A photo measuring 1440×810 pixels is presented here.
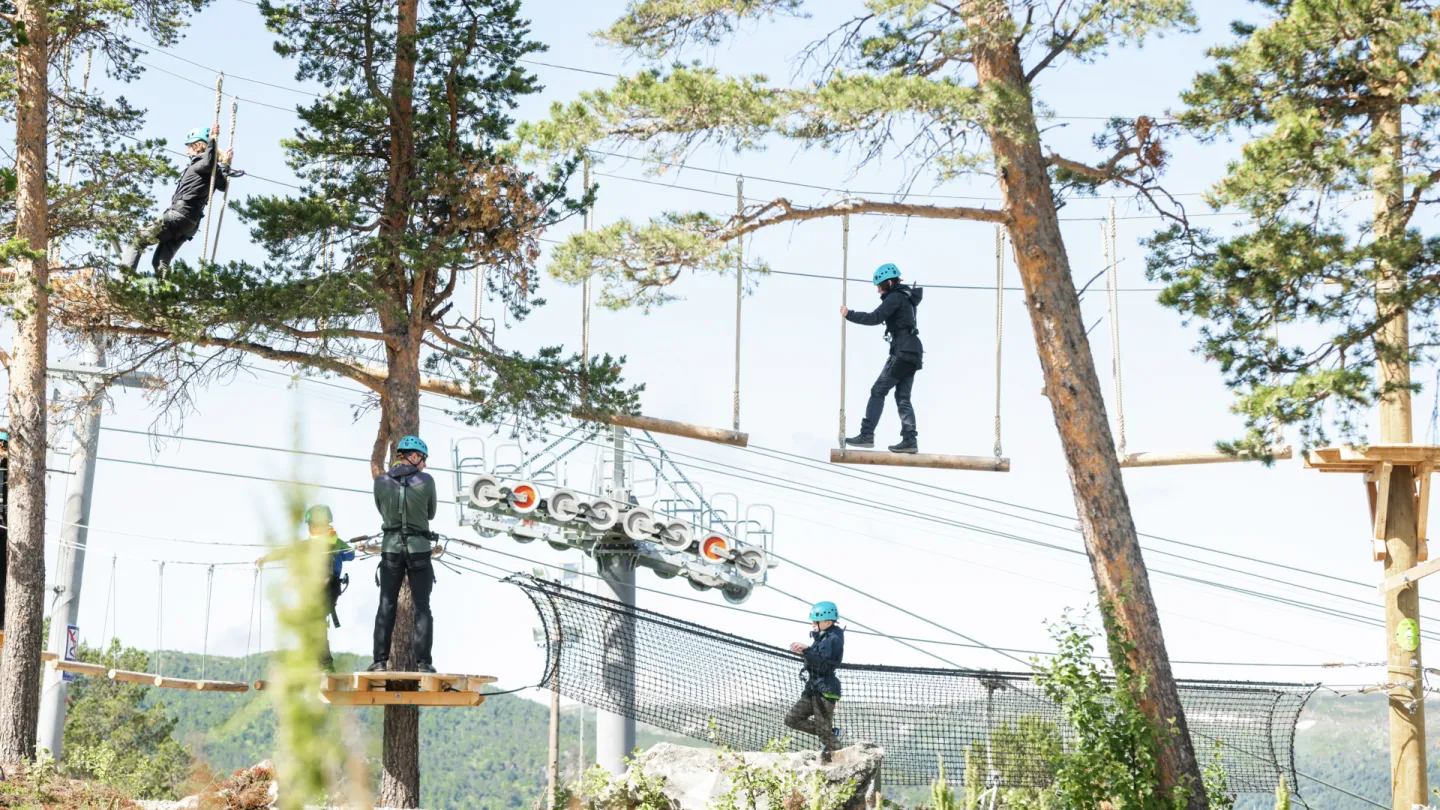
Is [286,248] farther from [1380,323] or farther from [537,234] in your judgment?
[1380,323]

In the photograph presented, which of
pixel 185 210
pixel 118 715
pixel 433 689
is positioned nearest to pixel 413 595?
pixel 433 689

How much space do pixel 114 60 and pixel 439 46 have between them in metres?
3.03

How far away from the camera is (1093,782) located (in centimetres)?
700

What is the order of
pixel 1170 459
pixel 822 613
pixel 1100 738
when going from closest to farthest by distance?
1. pixel 1100 738
2. pixel 822 613
3. pixel 1170 459

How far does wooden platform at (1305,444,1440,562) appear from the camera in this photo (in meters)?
9.30

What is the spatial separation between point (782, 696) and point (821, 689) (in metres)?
0.24

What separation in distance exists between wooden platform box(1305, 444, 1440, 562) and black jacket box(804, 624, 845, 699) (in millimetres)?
3601

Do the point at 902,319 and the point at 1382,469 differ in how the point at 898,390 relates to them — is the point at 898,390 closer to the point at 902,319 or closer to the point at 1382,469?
the point at 902,319

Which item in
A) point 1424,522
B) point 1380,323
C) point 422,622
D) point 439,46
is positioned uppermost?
point 439,46

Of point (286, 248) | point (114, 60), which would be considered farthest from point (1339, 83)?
point (114, 60)

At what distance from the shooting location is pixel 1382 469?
9516mm

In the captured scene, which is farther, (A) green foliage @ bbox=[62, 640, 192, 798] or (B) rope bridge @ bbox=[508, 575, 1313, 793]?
(A) green foliage @ bbox=[62, 640, 192, 798]

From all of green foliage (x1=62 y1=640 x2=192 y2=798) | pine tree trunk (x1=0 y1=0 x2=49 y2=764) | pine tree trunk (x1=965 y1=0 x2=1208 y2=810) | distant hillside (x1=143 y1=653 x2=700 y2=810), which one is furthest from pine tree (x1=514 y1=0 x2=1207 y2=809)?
distant hillside (x1=143 y1=653 x2=700 y2=810)

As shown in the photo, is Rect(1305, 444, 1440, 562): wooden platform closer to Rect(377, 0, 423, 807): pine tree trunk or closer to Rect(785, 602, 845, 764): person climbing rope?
Rect(785, 602, 845, 764): person climbing rope
